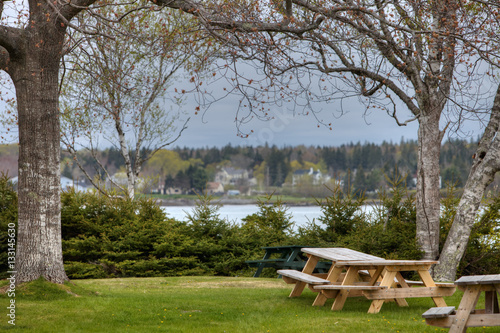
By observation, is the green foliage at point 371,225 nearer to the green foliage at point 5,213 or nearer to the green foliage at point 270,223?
the green foliage at point 270,223

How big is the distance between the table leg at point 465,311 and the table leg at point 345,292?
1.88m

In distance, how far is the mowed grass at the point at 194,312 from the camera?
570cm

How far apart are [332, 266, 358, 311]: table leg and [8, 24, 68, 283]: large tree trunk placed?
4.06m

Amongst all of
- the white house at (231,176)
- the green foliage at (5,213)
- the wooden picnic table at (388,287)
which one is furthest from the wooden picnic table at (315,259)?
the white house at (231,176)

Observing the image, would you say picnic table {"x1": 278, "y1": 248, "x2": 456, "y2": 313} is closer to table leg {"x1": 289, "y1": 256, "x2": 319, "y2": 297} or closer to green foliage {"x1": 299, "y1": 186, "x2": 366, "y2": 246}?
table leg {"x1": 289, "y1": 256, "x2": 319, "y2": 297}

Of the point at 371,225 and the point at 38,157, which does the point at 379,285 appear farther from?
the point at 371,225

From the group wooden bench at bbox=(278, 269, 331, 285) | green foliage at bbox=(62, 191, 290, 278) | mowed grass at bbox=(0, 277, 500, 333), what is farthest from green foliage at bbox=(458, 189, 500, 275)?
wooden bench at bbox=(278, 269, 331, 285)

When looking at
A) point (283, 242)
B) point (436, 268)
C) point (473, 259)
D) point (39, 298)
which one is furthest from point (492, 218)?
point (39, 298)

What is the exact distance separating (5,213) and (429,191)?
9887mm

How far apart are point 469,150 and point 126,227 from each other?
8.30 m

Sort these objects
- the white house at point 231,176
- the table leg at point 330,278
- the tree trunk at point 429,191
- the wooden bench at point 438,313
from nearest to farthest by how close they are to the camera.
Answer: the wooden bench at point 438,313 → the table leg at point 330,278 → the tree trunk at point 429,191 → the white house at point 231,176

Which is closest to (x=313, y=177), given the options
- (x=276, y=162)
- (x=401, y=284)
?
(x=276, y=162)

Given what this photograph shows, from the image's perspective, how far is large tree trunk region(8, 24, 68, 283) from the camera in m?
7.34

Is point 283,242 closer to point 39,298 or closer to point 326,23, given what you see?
point 326,23
